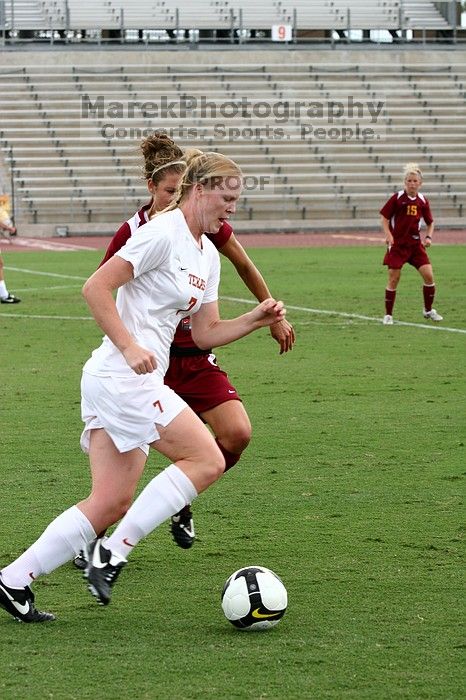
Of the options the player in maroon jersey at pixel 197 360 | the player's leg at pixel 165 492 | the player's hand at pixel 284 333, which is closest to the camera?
the player's leg at pixel 165 492

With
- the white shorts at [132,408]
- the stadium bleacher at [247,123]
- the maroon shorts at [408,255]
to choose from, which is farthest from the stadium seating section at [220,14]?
the white shorts at [132,408]

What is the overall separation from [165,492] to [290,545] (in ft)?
4.39

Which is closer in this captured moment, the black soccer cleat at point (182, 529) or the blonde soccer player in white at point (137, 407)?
the blonde soccer player in white at point (137, 407)

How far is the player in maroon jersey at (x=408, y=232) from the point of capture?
48.7 ft

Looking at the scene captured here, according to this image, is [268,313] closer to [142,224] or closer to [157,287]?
[157,287]

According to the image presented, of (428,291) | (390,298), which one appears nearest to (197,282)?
(390,298)

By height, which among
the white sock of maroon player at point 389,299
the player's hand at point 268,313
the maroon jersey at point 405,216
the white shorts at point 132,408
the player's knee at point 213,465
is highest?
the player's hand at point 268,313

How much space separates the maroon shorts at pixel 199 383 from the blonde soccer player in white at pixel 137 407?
1094mm

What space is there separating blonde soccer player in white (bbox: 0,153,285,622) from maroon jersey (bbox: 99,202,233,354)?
0.63 meters

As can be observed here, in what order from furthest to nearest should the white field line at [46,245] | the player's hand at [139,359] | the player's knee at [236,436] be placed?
the white field line at [46,245] → the player's knee at [236,436] → the player's hand at [139,359]

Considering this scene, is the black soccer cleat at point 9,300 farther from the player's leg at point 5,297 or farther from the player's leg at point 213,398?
the player's leg at point 213,398

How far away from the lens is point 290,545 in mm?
5539

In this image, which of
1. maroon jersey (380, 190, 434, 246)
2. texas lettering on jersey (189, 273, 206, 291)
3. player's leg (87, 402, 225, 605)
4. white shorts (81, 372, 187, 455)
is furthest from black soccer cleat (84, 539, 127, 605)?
maroon jersey (380, 190, 434, 246)

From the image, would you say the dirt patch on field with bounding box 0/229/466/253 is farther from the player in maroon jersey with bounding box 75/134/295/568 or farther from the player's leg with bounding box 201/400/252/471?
the player's leg with bounding box 201/400/252/471
